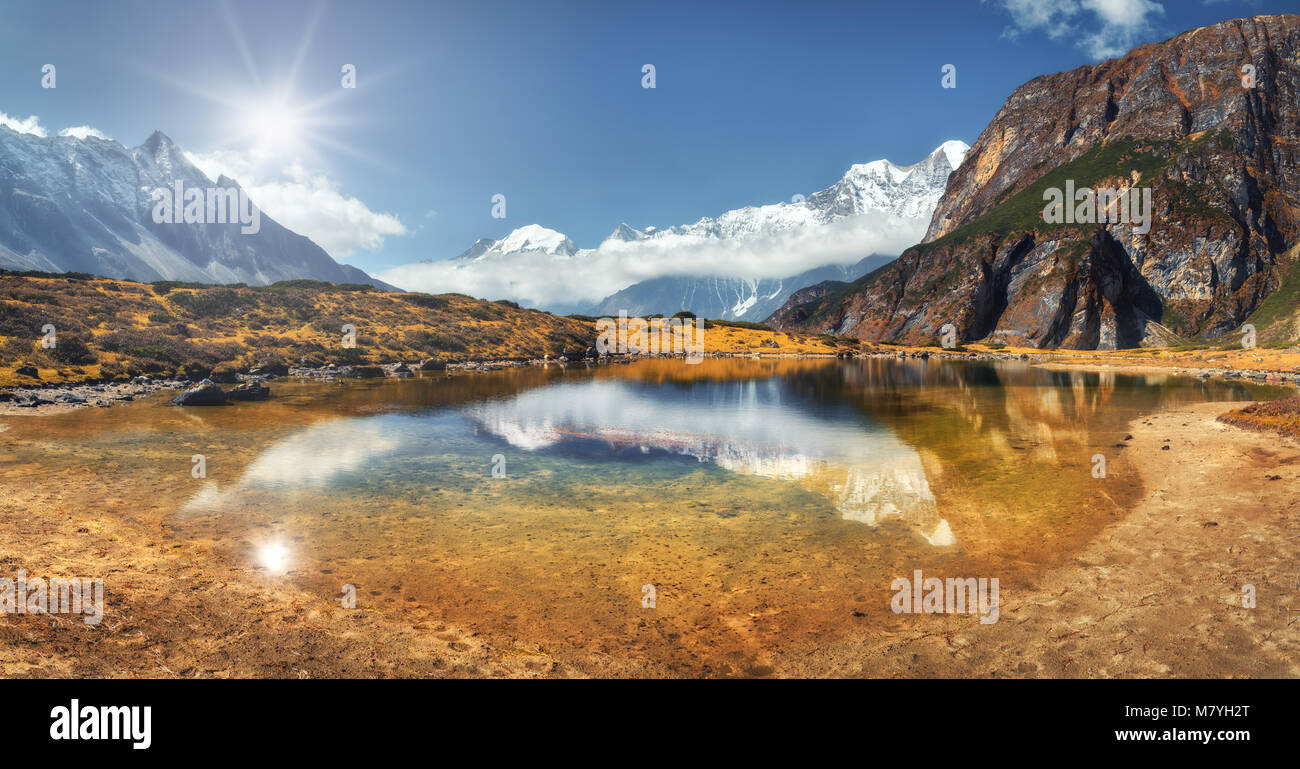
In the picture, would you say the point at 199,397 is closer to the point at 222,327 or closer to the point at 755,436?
the point at 755,436

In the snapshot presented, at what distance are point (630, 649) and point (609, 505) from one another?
9076 mm

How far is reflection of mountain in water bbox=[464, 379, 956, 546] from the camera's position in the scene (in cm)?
1946

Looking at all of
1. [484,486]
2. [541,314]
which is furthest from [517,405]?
[541,314]

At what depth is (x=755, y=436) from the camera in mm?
31875

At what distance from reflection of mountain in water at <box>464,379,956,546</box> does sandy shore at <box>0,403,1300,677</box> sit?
14.4 ft

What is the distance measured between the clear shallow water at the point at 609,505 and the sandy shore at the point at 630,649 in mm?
553

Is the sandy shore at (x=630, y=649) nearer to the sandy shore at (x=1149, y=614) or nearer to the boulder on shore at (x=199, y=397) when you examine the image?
the sandy shore at (x=1149, y=614)

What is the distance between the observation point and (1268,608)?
10.3 meters

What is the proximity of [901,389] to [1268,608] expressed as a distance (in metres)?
52.8

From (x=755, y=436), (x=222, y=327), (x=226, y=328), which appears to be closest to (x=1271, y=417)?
(x=755, y=436)

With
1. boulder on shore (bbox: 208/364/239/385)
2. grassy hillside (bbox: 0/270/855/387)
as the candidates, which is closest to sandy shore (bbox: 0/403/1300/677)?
grassy hillside (bbox: 0/270/855/387)

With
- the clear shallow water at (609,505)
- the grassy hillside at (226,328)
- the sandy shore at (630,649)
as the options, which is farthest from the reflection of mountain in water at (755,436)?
the grassy hillside at (226,328)

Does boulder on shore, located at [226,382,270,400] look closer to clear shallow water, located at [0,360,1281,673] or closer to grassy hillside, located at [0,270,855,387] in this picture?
clear shallow water, located at [0,360,1281,673]
